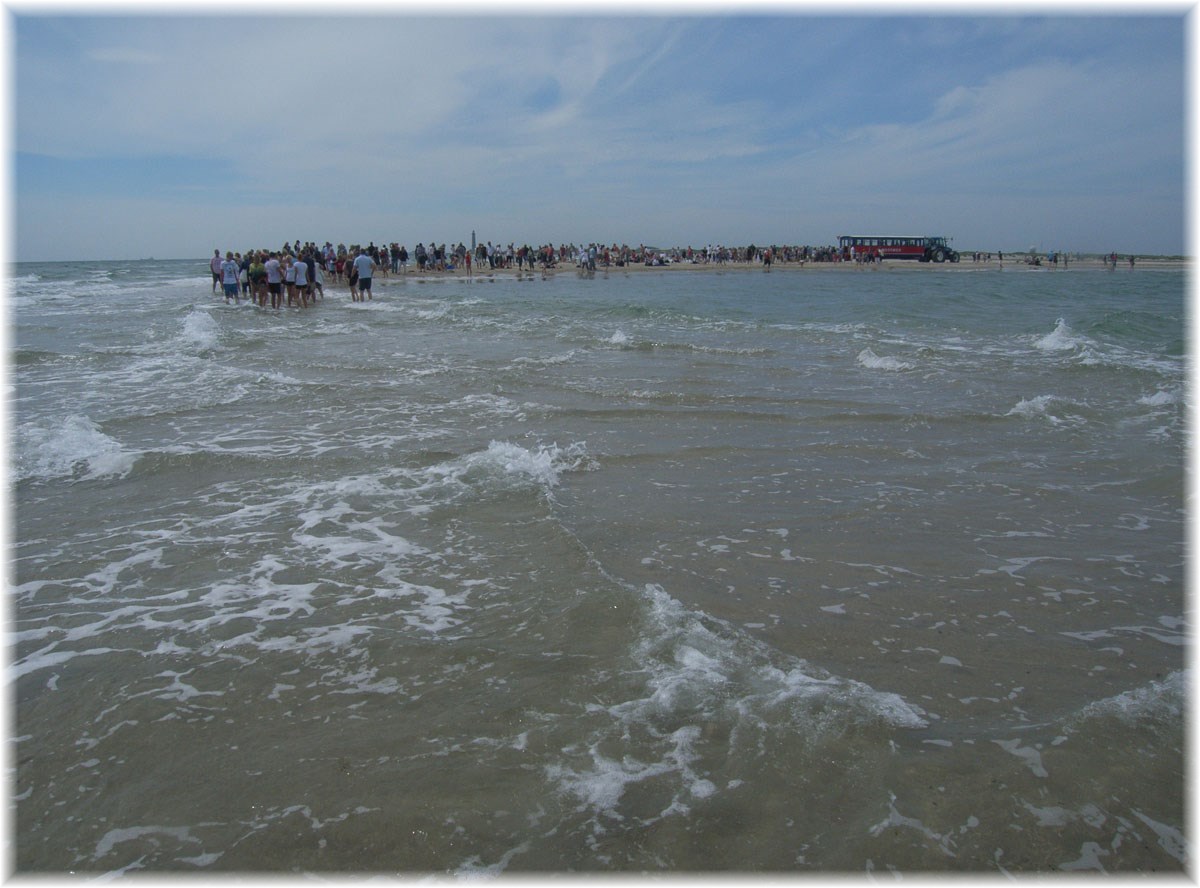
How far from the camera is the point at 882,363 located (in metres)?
15.4

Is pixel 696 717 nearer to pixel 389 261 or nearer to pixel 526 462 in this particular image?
pixel 526 462

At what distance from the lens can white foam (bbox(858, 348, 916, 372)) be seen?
15078 mm

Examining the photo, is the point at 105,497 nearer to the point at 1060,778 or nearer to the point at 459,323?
the point at 1060,778

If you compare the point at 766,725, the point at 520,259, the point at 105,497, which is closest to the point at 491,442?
Answer: the point at 105,497

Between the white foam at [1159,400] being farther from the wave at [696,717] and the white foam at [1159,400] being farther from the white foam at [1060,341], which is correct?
the wave at [696,717]

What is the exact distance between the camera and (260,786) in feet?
10.8

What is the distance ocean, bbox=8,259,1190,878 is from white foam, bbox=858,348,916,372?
4055mm

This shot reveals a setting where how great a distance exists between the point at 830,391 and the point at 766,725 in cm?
968

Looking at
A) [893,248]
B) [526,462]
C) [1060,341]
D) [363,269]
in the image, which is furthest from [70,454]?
[893,248]

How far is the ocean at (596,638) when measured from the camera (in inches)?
121

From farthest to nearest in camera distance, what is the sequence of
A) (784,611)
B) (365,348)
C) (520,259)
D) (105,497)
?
(520,259), (365,348), (105,497), (784,611)

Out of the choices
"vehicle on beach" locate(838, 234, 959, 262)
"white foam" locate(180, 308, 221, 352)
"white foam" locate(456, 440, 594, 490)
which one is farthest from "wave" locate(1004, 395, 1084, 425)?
"vehicle on beach" locate(838, 234, 959, 262)

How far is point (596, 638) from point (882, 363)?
1269 cm

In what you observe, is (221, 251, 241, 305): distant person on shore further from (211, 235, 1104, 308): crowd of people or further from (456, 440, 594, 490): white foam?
(456, 440, 594, 490): white foam
